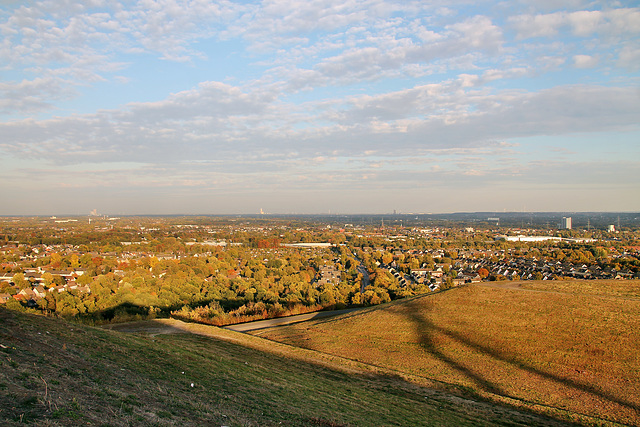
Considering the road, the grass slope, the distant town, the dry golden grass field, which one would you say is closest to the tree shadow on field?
the dry golden grass field

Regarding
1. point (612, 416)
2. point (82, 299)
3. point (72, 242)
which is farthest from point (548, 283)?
point (72, 242)

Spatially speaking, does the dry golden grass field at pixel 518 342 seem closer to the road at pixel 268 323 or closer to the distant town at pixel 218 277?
the road at pixel 268 323

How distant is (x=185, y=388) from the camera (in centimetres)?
979

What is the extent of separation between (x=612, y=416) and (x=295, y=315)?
28866mm

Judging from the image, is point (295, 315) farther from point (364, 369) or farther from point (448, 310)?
point (364, 369)

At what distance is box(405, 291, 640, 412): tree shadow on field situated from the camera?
15.4 m

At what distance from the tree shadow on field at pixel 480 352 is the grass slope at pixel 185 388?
10.1 ft

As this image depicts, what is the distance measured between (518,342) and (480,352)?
2461 mm

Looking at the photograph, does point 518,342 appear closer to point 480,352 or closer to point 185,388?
point 480,352

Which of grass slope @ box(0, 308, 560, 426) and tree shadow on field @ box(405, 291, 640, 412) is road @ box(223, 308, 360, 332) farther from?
grass slope @ box(0, 308, 560, 426)

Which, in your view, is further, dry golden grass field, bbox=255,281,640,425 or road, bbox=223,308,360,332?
road, bbox=223,308,360,332

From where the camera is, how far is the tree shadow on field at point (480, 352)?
15.4 m

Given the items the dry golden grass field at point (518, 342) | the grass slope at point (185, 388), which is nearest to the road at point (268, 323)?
the dry golden grass field at point (518, 342)

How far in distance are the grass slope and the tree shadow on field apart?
3.09m
